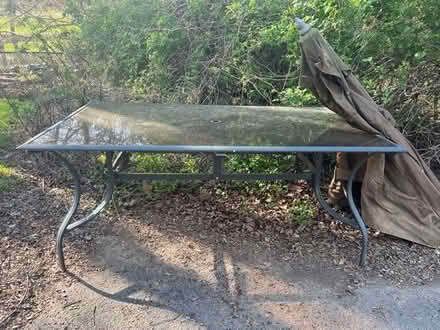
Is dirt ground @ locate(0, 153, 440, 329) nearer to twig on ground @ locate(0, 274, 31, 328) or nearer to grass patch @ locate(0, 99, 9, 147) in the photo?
twig on ground @ locate(0, 274, 31, 328)

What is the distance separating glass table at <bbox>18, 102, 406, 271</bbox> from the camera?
2062 mm

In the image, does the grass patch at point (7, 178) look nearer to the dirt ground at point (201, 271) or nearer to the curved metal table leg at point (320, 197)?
the dirt ground at point (201, 271)

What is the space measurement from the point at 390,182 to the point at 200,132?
5.00 ft

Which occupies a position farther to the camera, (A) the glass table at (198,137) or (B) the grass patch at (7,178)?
(B) the grass patch at (7,178)

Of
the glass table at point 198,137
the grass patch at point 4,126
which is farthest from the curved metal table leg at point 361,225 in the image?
the grass patch at point 4,126

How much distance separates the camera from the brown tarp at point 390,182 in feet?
8.57

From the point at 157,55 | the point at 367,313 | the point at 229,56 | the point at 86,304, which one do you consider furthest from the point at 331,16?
the point at 86,304

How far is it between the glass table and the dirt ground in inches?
10.6

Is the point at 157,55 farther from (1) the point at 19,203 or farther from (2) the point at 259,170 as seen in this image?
(1) the point at 19,203

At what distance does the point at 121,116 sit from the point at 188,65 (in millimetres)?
2169

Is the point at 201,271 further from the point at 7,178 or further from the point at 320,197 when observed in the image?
the point at 7,178

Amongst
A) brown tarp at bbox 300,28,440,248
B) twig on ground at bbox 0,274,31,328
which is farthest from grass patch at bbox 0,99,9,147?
brown tarp at bbox 300,28,440,248

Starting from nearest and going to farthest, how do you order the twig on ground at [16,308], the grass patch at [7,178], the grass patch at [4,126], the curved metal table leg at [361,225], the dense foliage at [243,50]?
the twig on ground at [16,308] → the curved metal table leg at [361,225] → the dense foliage at [243,50] → the grass patch at [7,178] → the grass patch at [4,126]

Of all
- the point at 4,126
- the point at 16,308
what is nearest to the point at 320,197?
the point at 16,308
